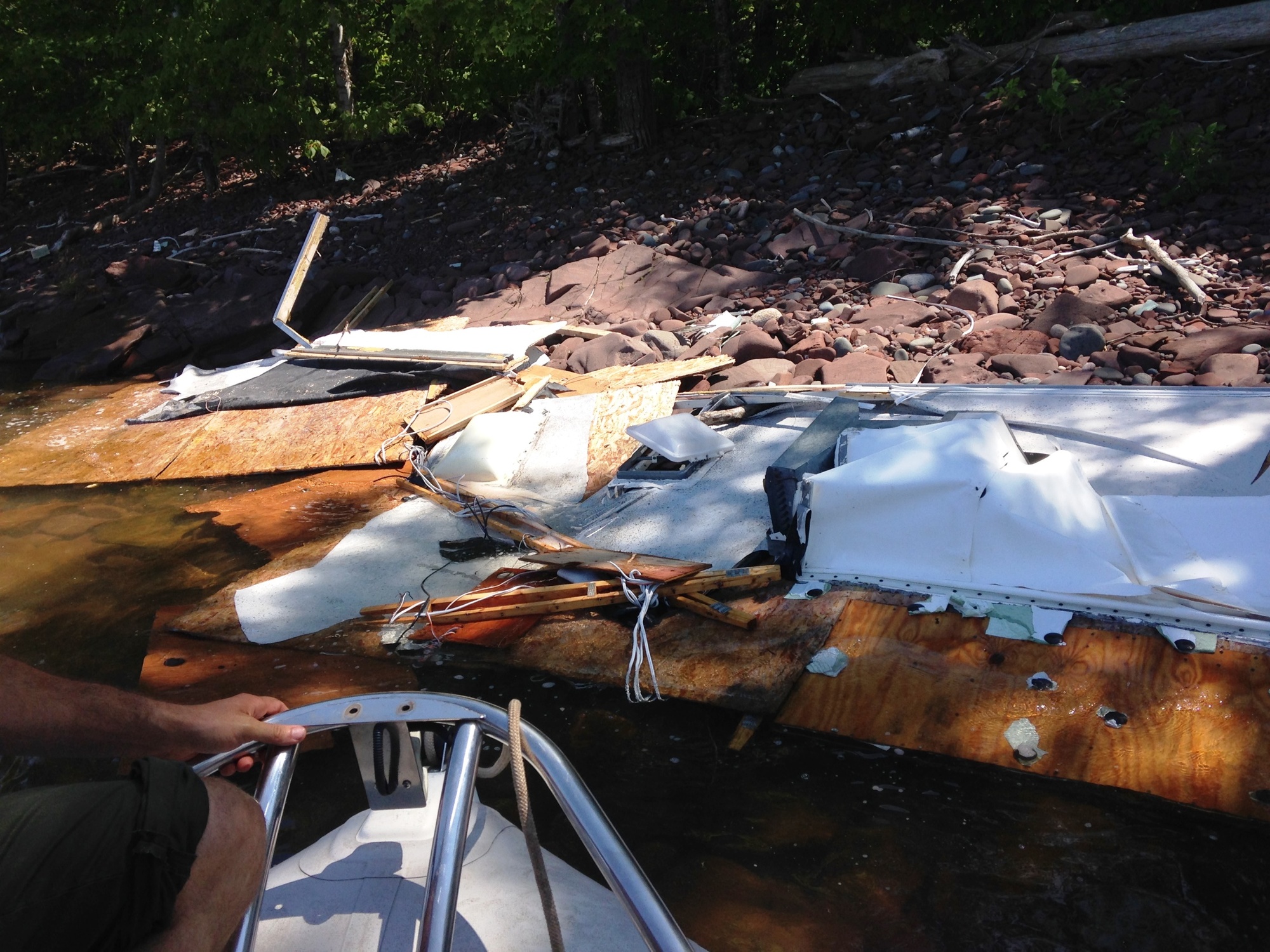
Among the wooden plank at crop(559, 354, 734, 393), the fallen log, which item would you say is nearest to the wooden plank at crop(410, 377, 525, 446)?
the wooden plank at crop(559, 354, 734, 393)

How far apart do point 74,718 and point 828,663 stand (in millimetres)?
2437

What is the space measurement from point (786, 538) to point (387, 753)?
222 cm

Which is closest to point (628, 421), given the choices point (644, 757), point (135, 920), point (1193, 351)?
point (644, 757)

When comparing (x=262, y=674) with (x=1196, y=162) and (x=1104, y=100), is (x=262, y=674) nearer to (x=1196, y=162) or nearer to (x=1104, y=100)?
(x=1196, y=162)

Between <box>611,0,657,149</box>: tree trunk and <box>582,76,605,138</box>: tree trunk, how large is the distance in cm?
45

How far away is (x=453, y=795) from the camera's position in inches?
71.1

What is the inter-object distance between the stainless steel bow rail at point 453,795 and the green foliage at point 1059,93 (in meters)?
8.62

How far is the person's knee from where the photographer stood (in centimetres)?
175

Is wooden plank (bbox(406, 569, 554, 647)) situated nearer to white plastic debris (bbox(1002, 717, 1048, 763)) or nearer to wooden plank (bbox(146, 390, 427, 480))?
white plastic debris (bbox(1002, 717, 1048, 763))

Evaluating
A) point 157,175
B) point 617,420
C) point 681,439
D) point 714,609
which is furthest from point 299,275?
point 157,175

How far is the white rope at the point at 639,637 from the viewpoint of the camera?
11.7 feet

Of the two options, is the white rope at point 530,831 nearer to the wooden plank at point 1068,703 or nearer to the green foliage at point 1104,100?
the wooden plank at point 1068,703

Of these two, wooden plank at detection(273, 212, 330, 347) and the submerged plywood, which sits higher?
wooden plank at detection(273, 212, 330, 347)

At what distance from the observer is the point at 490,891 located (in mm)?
2088
